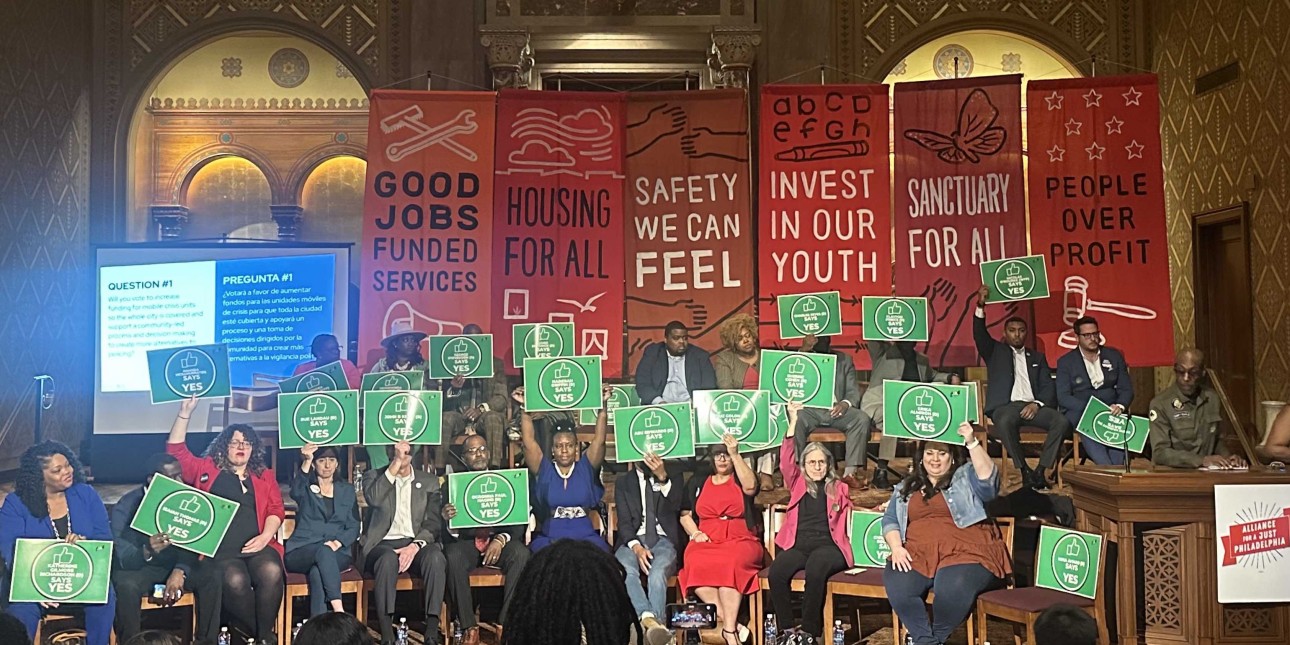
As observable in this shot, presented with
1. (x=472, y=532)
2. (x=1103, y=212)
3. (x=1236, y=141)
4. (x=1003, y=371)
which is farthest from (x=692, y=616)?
(x=1236, y=141)

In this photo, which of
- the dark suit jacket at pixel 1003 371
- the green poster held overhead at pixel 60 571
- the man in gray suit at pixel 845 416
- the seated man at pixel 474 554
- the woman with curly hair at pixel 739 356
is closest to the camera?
the green poster held overhead at pixel 60 571

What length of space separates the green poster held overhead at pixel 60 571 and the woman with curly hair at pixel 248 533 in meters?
0.56

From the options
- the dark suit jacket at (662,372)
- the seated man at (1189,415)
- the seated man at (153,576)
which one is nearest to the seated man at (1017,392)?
the seated man at (1189,415)

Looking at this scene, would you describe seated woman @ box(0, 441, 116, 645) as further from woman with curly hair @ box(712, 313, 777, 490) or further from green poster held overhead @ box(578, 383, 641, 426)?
woman with curly hair @ box(712, 313, 777, 490)

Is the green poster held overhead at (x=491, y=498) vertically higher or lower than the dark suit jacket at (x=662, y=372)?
lower

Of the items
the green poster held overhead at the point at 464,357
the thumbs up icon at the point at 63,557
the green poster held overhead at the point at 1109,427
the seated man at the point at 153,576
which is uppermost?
the green poster held overhead at the point at 464,357

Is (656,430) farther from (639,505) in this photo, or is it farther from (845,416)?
(845,416)

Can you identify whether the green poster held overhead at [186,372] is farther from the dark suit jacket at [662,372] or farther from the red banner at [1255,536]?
the red banner at [1255,536]

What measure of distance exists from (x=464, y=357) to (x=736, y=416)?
1792 mm

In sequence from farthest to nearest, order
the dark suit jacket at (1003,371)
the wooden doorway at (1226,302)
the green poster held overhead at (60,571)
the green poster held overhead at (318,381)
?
1. the wooden doorway at (1226,302)
2. the dark suit jacket at (1003,371)
3. the green poster held overhead at (318,381)
4. the green poster held overhead at (60,571)

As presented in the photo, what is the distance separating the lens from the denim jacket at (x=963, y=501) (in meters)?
5.50

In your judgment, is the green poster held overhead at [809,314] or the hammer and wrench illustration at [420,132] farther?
the hammer and wrench illustration at [420,132]

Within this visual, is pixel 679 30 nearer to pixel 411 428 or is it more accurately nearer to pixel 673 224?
pixel 673 224

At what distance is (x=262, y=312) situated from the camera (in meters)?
9.29
